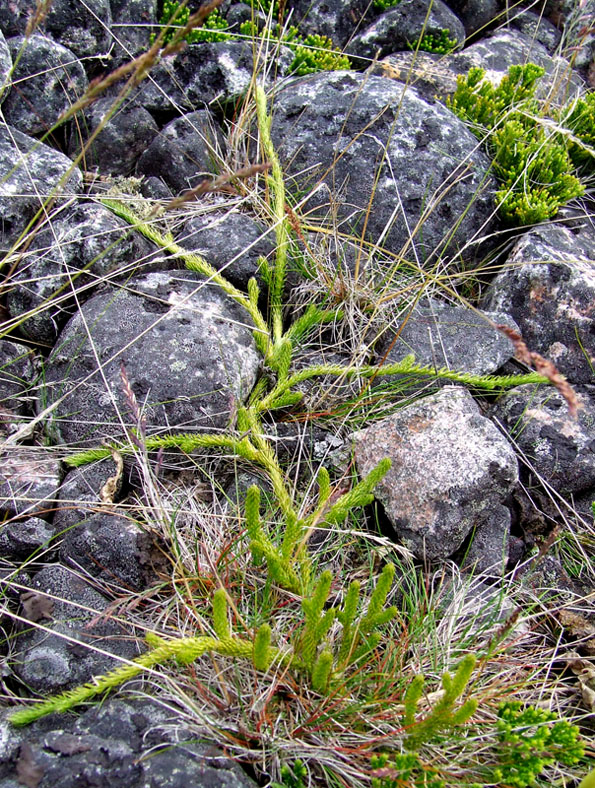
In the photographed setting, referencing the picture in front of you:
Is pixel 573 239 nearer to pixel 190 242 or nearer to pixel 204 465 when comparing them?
pixel 190 242

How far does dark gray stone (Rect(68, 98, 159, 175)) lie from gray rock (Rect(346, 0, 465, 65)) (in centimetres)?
205

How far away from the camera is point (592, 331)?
140 inches

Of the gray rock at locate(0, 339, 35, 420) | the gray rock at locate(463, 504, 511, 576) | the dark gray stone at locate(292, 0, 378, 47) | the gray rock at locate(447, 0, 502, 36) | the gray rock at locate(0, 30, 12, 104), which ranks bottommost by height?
the gray rock at locate(0, 339, 35, 420)

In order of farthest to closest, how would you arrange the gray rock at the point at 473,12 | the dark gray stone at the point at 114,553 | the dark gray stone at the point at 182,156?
the gray rock at the point at 473,12, the dark gray stone at the point at 182,156, the dark gray stone at the point at 114,553

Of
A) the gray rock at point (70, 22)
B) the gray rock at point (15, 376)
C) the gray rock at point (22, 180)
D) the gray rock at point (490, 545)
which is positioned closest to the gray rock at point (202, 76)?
the gray rock at point (70, 22)

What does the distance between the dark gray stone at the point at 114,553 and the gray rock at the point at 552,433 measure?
76.7 inches

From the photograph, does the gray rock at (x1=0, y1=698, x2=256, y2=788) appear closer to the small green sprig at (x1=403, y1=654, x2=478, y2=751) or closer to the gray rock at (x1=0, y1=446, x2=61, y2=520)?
the small green sprig at (x1=403, y1=654, x2=478, y2=751)

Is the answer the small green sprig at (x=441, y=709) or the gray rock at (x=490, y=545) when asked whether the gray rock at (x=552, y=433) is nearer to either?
the gray rock at (x=490, y=545)

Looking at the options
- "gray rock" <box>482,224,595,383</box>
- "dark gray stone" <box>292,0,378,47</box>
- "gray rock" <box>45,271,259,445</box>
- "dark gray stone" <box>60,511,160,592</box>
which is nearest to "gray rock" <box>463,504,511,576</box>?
"gray rock" <box>482,224,595,383</box>

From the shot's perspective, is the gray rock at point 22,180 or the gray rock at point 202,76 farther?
the gray rock at point 202,76

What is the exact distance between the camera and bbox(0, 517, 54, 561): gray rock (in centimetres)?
258

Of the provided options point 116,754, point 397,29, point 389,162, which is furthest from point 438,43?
point 116,754

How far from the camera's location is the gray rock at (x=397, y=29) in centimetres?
515

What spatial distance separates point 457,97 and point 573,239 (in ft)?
4.84
